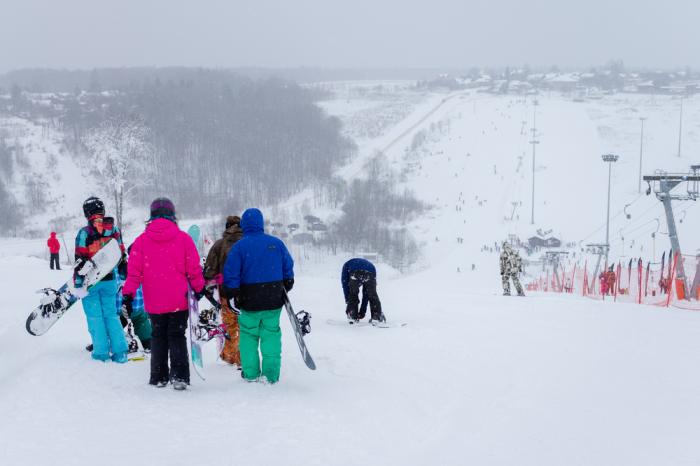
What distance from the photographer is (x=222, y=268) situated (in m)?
4.25

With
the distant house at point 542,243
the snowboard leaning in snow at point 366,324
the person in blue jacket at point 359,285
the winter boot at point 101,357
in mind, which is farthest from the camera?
the distant house at point 542,243

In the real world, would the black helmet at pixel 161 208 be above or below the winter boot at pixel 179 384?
above

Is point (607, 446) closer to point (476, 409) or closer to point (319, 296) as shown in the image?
point (476, 409)

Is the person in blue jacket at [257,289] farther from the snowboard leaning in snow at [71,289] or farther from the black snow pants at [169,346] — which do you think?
the snowboard leaning in snow at [71,289]

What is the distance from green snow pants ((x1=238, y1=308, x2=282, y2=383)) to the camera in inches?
147

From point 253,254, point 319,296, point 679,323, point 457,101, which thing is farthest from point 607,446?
point 457,101

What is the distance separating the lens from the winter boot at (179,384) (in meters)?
3.52

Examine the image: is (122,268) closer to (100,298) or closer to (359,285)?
(100,298)

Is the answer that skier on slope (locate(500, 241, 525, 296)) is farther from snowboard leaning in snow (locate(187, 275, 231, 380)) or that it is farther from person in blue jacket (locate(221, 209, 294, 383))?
snowboard leaning in snow (locate(187, 275, 231, 380))

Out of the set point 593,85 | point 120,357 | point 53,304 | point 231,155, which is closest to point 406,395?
point 120,357

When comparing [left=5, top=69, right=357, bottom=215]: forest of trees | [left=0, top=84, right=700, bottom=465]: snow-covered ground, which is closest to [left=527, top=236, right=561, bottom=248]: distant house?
[left=0, top=84, right=700, bottom=465]: snow-covered ground

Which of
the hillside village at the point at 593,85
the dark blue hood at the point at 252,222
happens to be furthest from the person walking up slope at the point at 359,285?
the hillside village at the point at 593,85

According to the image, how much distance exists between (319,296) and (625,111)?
102 meters

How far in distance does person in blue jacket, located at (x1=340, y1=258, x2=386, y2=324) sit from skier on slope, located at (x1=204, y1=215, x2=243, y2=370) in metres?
2.64
